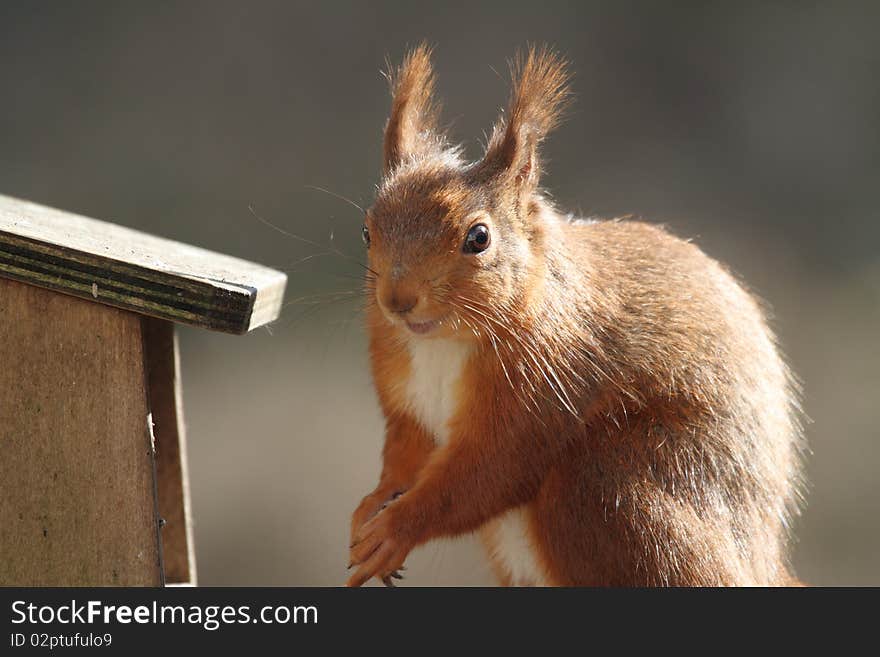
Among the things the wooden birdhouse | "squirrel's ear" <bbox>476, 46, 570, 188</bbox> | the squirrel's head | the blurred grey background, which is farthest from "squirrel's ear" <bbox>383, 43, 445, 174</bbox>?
the blurred grey background

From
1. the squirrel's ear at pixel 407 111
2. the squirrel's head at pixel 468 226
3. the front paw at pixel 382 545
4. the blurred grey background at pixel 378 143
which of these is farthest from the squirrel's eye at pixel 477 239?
the blurred grey background at pixel 378 143

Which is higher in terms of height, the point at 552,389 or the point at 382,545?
the point at 552,389

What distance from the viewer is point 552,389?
1.88 metres

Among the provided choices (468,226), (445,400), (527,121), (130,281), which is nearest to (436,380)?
(445,400)

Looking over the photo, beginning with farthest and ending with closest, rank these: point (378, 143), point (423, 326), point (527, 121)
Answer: point (378, 143) → point (527, 121) → point (423, 326)

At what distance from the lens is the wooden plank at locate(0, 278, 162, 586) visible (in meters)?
1.73

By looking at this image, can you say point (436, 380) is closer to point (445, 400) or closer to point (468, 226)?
point (445, 400)

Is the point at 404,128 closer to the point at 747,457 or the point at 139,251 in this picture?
the point at 139,251

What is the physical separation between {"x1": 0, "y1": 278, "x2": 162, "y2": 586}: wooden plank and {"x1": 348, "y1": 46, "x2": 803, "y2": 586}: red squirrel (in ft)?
1.22

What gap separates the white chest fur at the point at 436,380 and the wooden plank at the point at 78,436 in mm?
Answer: 485

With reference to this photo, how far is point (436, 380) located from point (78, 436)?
0.59m

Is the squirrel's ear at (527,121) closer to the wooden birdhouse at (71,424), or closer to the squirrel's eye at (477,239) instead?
the squirrel's eye at (477,239)

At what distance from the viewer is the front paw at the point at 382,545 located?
74.8 inches

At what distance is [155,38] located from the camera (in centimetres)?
509
